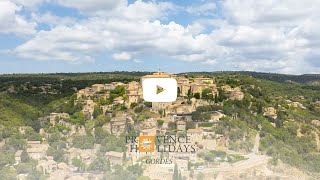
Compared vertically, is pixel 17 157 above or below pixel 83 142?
below

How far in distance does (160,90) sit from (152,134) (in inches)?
60.8

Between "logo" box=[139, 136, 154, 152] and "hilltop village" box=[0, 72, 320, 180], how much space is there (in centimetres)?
25

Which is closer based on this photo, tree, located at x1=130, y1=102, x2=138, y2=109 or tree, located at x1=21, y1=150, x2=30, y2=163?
tree, located at x1=21, y1=150, x2=30, y2=163

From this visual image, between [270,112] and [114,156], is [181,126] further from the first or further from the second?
[270,112]

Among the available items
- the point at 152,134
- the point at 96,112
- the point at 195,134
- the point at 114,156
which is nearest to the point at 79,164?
the point at 114,156

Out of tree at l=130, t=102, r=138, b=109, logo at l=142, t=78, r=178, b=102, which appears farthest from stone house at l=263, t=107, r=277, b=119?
tree at l=130, t=102, r=138, b=109

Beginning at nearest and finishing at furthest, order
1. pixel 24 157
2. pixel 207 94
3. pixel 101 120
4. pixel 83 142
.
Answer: pixel 24 157
pixel 83 142
pixel 101 120
pixel 207 94

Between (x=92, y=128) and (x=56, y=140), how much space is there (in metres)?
1.50

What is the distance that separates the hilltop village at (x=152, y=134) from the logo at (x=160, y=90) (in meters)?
0.59

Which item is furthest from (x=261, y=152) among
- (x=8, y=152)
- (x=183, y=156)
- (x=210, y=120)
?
(x=8, y=152)

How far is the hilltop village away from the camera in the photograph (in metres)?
12.0

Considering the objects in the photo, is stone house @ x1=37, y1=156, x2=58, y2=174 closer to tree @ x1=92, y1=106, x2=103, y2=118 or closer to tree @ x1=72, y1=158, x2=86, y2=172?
tree @ x1=72, y1=158, x2=86, y2=172

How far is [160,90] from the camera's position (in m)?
14.4

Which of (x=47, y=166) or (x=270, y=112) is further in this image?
(x=270, y=112)
